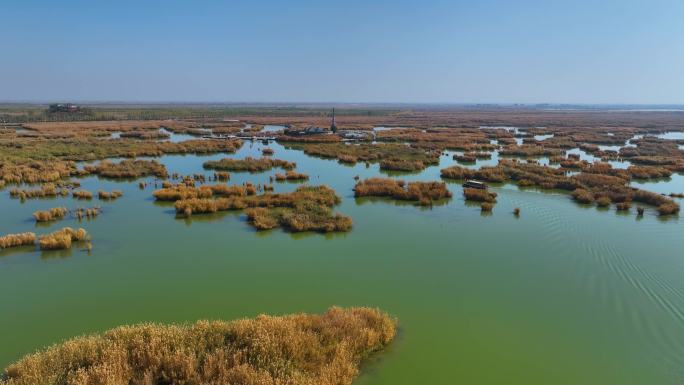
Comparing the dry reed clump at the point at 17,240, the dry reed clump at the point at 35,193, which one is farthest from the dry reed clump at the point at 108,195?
the dry reed clump at the point at 17,240

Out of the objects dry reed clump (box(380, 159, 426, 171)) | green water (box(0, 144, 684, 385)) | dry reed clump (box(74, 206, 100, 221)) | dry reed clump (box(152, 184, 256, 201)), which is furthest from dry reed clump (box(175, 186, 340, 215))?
dry reed clump (box(380, 159, 426, 171))

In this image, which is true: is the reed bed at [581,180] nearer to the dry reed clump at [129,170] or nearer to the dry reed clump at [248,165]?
the dry reed clump at [248,165]

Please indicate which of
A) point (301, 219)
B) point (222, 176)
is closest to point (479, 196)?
point (301, 219)

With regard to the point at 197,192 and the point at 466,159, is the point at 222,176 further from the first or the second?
the point at 466,159

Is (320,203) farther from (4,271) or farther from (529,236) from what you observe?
(4,271)

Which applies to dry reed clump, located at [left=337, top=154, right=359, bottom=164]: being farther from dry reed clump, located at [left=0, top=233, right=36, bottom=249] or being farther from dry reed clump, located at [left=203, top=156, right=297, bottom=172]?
dry reed clump, located at [left=0, top=233, right=36, bottom=249]

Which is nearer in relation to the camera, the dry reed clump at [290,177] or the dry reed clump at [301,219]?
the dry reed clump at [301,219]

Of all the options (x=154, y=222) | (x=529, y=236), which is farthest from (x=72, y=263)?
(x=529, y=236)
